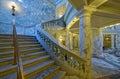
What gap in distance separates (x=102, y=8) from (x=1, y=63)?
4295 mm

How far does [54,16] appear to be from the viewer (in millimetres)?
12266

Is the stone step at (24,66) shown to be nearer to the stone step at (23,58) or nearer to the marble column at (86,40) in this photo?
the stone step at (23,58)

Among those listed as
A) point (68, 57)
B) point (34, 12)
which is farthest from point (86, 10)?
point (34, 12)

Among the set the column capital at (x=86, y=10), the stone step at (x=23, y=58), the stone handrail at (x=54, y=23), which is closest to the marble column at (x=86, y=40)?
the column capital at (x=86, y=10)

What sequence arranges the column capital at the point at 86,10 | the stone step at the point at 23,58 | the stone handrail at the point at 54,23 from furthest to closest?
1. the stone handrail at the point at 54,23
2. the column capital at the point at 86,10
3. the stone step at the point at 23,58

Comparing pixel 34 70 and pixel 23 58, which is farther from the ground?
pixel 23 58

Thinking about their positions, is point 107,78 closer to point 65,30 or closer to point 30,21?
point 65,30

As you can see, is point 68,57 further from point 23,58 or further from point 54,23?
point 54,23

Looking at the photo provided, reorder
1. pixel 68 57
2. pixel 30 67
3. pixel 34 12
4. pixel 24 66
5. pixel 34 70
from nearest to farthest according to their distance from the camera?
pixel 34 70 < pixel 24 66 < pixel 30 67 < pixel 68 57 < pixel 34 12

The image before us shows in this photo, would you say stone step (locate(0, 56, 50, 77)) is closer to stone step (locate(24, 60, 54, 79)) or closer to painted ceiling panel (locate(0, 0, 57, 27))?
stone step (locate(24, 60, 54, 79))

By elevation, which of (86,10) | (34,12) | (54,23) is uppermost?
Answer: (34,12)

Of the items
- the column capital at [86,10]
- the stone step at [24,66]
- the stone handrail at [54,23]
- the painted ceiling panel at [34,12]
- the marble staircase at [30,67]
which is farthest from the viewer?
the painted ceiling panel at [34,12]

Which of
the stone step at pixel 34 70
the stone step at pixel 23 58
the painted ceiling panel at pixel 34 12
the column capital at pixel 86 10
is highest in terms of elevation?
the painted ceiling panel at pixel 34 12

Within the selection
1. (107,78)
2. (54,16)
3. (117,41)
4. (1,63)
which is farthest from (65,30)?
(117,41)
